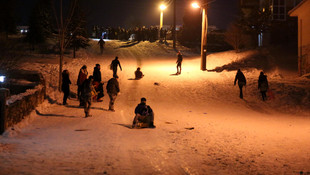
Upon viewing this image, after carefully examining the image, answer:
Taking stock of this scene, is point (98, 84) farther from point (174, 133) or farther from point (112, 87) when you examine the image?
point (174, 133)

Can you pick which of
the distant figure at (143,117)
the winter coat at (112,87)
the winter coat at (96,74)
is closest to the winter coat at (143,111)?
the distant figure at (143,117)

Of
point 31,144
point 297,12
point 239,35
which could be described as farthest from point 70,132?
point 239,35

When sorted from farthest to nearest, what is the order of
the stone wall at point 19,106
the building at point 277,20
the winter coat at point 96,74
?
the building at point 277,20 → the winter coat at point 96,74 → the stone wall at point 19,106

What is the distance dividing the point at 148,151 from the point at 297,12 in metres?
24.3

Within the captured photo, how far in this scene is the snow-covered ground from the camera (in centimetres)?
751

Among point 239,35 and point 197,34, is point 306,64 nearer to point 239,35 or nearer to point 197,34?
point 239,35

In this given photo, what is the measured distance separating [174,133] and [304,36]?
2049 centimetres

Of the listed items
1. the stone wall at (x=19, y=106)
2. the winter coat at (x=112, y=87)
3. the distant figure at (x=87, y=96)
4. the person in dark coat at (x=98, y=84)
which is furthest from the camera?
the person in dark coat at (x=98, y=84)

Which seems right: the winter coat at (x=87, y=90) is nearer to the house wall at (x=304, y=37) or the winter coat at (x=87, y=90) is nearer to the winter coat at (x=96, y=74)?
the winter coat at (x=96, y=74)

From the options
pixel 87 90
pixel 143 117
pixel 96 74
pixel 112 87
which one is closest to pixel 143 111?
pixel 143 117

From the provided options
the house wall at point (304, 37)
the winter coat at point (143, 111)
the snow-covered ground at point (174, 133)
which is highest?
the house wall at point (304, 37)

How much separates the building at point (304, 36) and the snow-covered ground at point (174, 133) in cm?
261

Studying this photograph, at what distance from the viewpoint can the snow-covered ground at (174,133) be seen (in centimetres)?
751

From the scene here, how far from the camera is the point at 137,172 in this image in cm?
697
